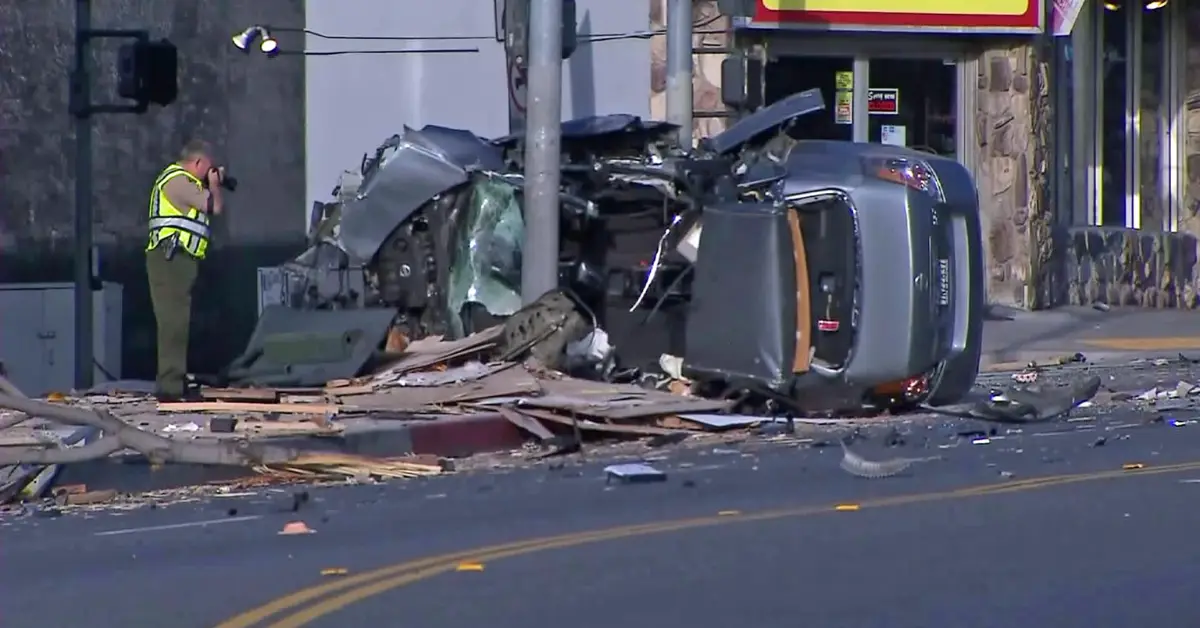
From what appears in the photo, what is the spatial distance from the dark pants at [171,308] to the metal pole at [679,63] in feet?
14.8

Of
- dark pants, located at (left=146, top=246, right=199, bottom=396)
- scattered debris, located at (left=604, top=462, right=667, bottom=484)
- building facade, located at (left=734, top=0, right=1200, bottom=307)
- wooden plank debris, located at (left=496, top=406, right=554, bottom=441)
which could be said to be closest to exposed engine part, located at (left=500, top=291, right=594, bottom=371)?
wooden plank debris, located at (left=496, top=406, right=554, bottom=441)

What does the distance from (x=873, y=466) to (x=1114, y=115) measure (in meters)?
12.8

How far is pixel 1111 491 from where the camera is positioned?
930 cm

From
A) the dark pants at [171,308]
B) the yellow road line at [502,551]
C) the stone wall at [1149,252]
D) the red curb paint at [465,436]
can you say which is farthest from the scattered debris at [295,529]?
the stone wall at [1149,252]

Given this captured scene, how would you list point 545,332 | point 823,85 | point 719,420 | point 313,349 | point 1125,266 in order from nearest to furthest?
point 719,420, point 313,349, point 545,332, point 823,85, point 1125,266

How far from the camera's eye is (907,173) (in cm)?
1227

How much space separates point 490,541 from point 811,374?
13.9 feet

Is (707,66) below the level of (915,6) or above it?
below

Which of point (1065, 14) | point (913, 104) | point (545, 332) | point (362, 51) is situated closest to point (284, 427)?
point (545, 332)

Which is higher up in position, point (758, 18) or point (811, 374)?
point (758, 18)

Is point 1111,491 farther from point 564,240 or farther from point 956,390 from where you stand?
point 564,240

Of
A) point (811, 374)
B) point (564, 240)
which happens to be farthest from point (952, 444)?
point (564, 240)

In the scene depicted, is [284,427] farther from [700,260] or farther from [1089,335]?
[1089,335]

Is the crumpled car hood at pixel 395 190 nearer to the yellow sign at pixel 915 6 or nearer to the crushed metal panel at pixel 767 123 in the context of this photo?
the crushed metal panel at pixel 767 123
